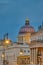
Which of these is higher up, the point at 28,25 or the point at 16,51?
the point at 28,25

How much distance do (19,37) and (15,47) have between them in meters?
30.2

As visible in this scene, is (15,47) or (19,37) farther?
(19,37)

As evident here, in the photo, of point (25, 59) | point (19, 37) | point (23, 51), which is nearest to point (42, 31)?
point (25, 59)

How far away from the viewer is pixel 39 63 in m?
55.4

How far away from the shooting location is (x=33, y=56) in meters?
58.5

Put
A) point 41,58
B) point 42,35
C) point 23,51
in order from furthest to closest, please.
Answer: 1. point 23,51
2. point 42,35
3. point 41,58

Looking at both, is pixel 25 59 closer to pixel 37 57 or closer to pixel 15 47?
pixel 37 57

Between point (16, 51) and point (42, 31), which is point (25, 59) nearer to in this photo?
point (42, 31)

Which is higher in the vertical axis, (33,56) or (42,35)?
(42,35)

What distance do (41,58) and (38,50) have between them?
65.4 inches

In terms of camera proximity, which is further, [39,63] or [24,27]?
[24,27]

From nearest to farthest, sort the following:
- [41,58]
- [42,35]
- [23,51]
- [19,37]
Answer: [41,58], [42,35], [23,51], [19,37]

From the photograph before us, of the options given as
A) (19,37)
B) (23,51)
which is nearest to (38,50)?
(23,51)

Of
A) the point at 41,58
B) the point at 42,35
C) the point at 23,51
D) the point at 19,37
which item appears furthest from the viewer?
the point at 19,37
